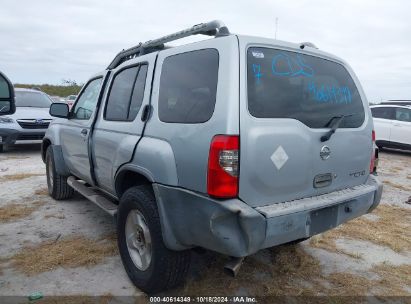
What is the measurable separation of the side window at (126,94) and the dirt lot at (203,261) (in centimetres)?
137

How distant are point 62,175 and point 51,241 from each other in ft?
4.74

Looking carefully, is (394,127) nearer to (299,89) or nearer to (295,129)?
(299,89)

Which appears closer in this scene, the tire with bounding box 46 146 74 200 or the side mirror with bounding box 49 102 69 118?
the side mirror with bounding box 49 102 69 118

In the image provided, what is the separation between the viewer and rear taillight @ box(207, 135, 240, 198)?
239 centimetres

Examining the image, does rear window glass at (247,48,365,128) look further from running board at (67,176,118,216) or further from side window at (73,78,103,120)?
side window at (73,78,103,120)

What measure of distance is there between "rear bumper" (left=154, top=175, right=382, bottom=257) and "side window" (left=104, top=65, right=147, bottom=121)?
94 cm

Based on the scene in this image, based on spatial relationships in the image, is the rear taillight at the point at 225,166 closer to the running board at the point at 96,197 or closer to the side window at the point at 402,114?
the running board at the point at 96,197

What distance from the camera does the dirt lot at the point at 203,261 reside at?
3.24m

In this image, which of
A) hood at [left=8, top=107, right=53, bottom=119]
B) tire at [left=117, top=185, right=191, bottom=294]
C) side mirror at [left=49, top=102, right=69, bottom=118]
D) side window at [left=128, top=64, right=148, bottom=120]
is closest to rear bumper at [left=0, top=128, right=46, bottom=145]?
hood at [left=8, top=107, right=53, bottom=119]

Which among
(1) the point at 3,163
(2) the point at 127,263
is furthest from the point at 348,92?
(1) the point at 3,163

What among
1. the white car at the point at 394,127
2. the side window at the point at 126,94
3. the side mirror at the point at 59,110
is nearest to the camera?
the side window at the point at 126,94

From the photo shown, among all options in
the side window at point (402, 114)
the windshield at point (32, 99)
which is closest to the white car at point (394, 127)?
the side window at point (402, 114)

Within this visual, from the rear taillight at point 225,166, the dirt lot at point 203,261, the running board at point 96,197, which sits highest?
the rear taillight at point 225,166

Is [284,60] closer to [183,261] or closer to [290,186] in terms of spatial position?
[290,186]
